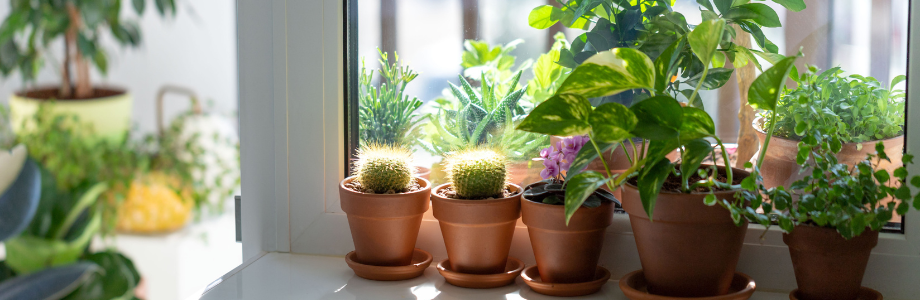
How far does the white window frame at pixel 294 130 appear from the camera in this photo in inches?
46.2

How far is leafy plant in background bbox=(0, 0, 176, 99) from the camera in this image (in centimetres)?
52

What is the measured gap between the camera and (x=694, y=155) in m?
0.77

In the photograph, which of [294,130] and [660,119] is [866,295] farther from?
[294,130]

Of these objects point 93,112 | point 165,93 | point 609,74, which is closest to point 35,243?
point 93,112

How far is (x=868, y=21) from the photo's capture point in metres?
0.99

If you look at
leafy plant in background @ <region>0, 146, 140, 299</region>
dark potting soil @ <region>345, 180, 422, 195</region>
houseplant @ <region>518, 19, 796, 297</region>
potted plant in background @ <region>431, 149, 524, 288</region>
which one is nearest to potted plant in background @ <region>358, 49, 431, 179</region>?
dark potting soil @ <region>345, 180, 422, 195</region>

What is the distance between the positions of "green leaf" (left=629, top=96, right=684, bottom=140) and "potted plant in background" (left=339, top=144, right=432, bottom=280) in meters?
0.44

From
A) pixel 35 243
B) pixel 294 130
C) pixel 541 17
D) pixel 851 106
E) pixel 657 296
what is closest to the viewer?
pixel 35 243

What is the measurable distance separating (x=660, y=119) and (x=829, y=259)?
1.09 feet

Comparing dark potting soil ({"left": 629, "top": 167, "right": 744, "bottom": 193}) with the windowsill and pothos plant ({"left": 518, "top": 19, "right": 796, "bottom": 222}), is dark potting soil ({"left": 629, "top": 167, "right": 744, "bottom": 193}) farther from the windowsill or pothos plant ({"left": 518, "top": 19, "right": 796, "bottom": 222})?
the windowsill

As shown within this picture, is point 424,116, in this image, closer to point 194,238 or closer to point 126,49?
point 194,238

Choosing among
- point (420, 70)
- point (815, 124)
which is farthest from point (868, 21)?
point (420, 70)

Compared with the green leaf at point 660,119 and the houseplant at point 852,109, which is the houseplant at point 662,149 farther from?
the houseplant at point 852,109

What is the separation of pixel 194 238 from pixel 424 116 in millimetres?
507
